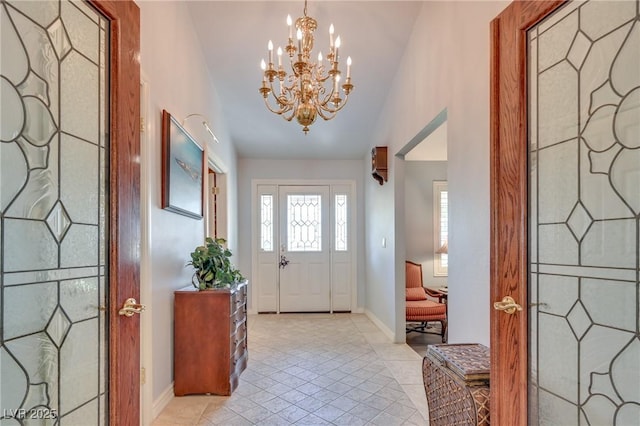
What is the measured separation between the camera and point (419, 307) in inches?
167

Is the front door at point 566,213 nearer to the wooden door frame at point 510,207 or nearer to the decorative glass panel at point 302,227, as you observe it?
the wooden door frame at point 510,207

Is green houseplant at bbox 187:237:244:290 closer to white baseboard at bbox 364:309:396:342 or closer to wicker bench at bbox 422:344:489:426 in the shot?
wicker bench at bbox 422:344:489:426

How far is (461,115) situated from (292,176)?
366cm

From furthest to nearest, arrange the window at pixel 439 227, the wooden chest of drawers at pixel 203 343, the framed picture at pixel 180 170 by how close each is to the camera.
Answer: the window at pixel 439 227 → the wooden chest of drawers at pixel 203 343 → the framed picture at pixel 180 170

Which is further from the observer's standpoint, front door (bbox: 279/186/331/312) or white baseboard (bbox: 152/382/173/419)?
front door (bbox: 279/186/331/312)

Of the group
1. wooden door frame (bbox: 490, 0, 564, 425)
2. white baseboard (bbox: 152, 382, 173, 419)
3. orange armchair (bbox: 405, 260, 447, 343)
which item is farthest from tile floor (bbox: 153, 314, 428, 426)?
wooden door frame (bbox: 490, 0, 564, 425)

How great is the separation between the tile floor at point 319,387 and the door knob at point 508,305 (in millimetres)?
1321

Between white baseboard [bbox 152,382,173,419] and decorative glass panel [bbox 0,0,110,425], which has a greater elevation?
decorative glass panel [bbox 0,0,110,425]

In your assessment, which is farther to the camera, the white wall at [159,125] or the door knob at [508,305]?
the white wall at [159,125]

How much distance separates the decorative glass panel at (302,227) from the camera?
19.2ft

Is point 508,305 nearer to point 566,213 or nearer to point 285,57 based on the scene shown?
point 566,213

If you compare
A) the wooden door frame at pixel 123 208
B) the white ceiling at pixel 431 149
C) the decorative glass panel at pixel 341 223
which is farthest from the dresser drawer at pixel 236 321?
the white ceiling at pixel 431 149

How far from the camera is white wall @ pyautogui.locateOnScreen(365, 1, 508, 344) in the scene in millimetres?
2195

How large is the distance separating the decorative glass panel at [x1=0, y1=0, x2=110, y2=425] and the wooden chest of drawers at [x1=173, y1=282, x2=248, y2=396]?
1.46 m
